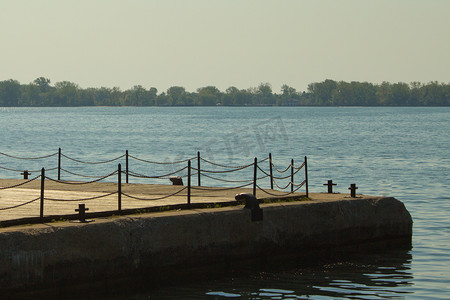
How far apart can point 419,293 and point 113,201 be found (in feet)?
22.9

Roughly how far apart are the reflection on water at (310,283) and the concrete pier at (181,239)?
0.40m

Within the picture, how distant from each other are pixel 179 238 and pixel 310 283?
2990mm

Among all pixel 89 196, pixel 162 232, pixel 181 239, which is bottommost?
pixel 181 239

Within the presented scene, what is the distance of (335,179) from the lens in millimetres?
43031

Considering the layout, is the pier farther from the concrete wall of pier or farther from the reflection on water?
the reflection on water

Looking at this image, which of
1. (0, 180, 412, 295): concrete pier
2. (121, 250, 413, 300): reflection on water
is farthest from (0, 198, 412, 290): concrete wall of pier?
(121, 250, 413, 300): reflection on water

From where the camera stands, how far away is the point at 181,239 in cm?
1669

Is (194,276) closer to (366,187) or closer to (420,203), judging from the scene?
(420,203)

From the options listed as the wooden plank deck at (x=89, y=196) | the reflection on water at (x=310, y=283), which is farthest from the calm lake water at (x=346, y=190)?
the wooden plank deck at (x=89, y=196)

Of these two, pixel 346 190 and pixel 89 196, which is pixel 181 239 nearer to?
pixel 89 196

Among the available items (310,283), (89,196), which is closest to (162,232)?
(310,283)

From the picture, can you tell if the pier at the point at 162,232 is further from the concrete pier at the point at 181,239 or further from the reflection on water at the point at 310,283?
the reflection on water at the point at 310,283

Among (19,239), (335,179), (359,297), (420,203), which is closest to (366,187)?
(335,179)

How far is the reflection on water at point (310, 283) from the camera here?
54.0ft
